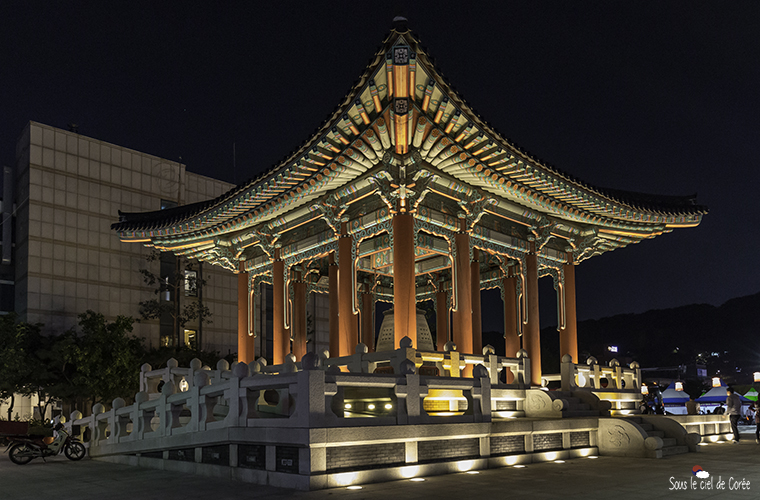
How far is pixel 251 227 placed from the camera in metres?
21.2

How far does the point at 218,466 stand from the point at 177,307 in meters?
33.3

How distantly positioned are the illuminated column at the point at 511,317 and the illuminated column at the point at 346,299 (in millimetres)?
7265

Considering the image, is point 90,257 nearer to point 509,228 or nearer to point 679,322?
point 509,228

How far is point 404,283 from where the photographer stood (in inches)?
593

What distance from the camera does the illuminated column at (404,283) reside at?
49.2 ft

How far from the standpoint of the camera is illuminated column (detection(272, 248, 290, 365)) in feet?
68.5

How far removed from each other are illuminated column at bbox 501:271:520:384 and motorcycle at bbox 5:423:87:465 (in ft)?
44.3

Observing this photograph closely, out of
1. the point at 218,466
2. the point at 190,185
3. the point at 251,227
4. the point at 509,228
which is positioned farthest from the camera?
the point at 190,185

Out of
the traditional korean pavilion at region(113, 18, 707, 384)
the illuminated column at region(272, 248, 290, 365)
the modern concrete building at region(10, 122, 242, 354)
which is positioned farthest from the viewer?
the modern concrete building at region(10, 122, 242, 354)

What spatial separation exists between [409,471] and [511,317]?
1279 centimetres

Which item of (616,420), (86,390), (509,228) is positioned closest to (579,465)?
(616,420)

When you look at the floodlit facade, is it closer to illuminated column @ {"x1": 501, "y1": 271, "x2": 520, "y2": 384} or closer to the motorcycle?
illuminated column @ {"x1": 501, "y1": 271, "x2": 520, "y2": 384}

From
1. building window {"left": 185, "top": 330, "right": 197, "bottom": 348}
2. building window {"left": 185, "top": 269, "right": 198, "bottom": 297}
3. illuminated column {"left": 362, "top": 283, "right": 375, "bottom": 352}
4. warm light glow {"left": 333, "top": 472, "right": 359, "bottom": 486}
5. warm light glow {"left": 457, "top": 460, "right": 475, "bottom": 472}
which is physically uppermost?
building window {"left": 185, "top": 269, "right": 198, "bottom": 297}

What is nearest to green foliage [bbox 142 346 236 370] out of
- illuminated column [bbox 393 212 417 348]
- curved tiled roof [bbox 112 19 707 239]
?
curved tiled roof [bbox 112 19 707 239]
